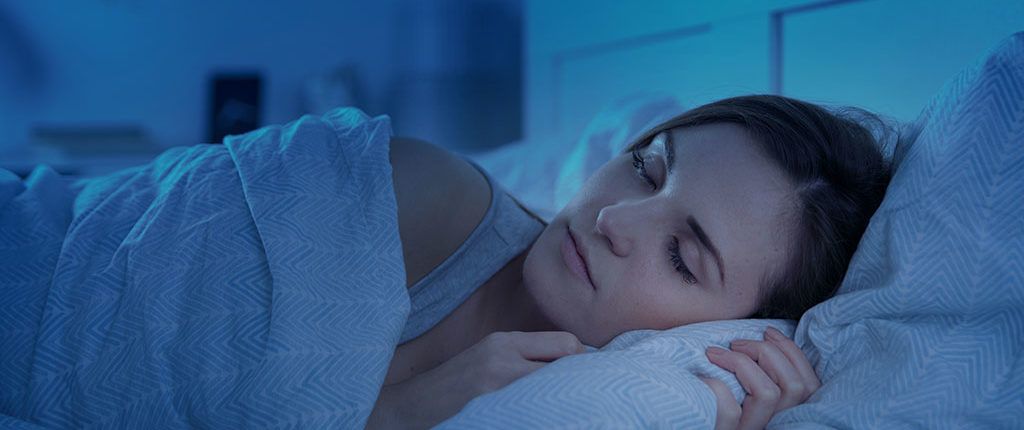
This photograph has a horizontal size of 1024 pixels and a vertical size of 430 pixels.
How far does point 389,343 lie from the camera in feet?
2.22

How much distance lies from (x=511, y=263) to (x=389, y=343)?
36cm

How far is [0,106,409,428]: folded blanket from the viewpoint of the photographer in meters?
0.62

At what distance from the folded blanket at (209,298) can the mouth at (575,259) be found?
0.69 ft

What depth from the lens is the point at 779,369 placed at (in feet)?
2.19

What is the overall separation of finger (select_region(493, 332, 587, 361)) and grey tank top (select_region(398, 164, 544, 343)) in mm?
243

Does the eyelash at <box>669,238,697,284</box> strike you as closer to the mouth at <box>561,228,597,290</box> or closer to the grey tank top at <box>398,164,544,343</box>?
the mouth at <box>561,228,597,290</box>

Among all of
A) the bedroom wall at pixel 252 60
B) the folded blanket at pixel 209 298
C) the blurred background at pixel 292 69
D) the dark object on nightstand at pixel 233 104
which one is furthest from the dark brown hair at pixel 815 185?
the dark object on nightstand at pixel 233 104

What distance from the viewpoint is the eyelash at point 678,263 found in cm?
75

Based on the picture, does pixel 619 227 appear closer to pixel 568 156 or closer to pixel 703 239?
pixel 703 239

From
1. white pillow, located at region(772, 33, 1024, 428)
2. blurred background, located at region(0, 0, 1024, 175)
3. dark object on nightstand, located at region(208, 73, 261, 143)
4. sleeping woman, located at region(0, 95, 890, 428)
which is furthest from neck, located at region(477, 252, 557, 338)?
dark object on nightstand, located at region(208, 73, 261, 143)

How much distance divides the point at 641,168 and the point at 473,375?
0.38m

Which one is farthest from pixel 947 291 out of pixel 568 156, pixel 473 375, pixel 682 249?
pixel 568 156

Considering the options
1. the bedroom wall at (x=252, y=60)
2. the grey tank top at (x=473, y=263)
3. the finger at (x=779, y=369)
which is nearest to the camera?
the finger at (x=779, y=369)

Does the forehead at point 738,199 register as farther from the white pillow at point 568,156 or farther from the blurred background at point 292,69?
the blurred background at point 292,69
